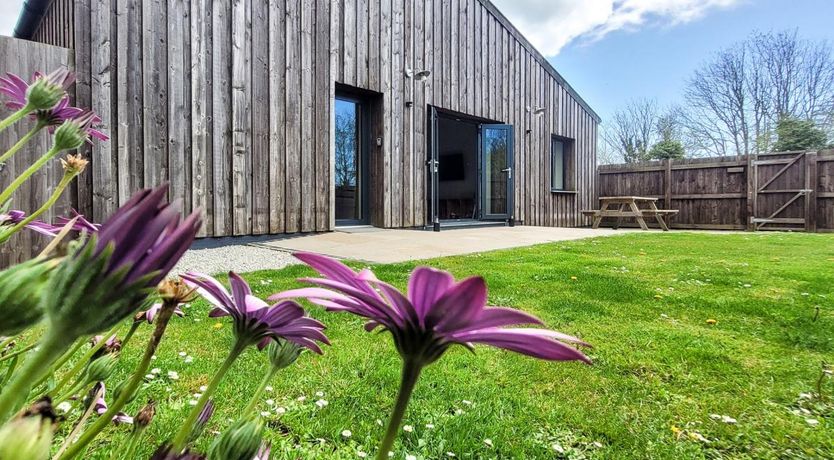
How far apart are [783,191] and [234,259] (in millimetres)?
11717

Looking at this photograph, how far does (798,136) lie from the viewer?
14.6 m

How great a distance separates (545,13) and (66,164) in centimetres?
2634

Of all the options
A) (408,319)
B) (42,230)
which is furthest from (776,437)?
(42,230)

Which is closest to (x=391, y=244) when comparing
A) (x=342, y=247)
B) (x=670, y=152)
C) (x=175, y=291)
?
(x=342, y=247)

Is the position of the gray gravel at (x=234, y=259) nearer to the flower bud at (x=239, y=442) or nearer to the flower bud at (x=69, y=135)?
the flower bud at (x=69, y=135)

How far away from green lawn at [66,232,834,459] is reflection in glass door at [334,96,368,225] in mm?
3842

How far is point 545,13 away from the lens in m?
23.5

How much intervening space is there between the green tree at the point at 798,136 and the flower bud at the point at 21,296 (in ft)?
60.3

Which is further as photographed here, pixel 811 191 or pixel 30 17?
pixel 811 191

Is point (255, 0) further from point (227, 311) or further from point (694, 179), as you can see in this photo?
point (694, 179)

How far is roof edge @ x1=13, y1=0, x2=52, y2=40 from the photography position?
5.53m

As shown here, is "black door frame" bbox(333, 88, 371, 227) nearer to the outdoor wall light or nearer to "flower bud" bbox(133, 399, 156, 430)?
the outdoor wall light

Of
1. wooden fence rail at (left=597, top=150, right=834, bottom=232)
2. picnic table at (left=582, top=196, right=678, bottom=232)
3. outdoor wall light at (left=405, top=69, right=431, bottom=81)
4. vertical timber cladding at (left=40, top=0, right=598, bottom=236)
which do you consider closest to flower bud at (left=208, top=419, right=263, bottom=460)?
vertical timber cladding at (left=40, top=0, right=598, bottom=236)

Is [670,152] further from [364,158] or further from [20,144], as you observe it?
[20,144]
